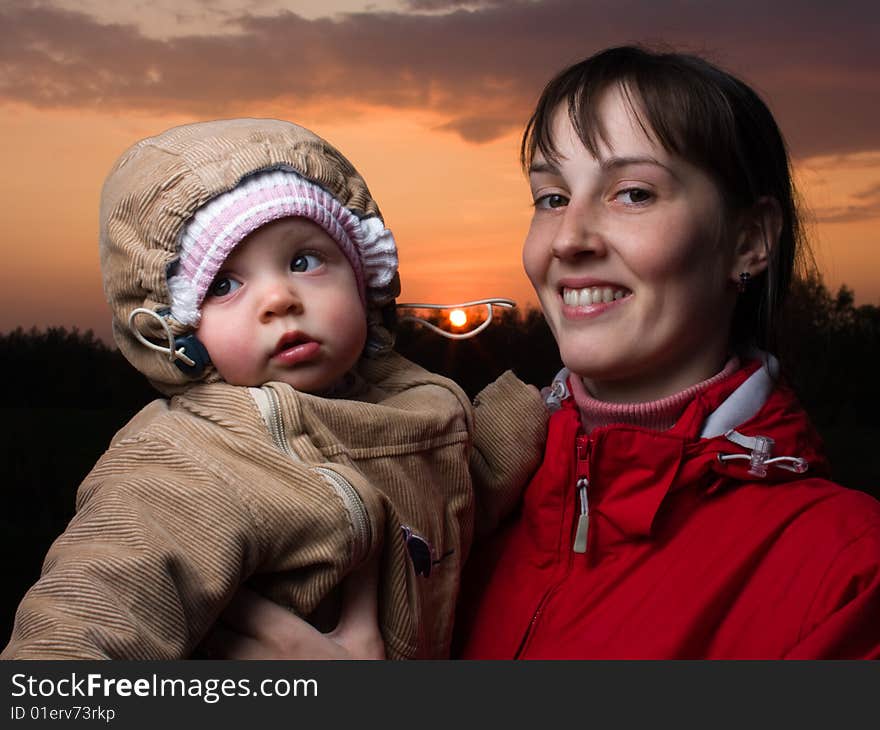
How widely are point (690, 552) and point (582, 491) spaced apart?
0.73ft

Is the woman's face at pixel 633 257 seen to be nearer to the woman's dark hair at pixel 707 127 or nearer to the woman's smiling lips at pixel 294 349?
the woman's dark hair at pixel 707 127

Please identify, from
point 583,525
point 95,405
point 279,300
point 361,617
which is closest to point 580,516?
point 583,525

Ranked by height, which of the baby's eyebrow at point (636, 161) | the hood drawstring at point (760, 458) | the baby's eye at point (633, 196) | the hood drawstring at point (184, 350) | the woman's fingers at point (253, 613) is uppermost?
the baby's eyebrow at point (636, 161)

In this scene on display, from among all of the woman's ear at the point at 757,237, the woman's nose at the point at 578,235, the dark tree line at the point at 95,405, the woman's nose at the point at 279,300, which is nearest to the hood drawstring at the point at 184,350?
the woman's nose at the point at 279,300

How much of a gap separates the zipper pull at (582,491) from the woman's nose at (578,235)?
13.7 inches

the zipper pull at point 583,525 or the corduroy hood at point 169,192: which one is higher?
the corduroy hood at point 169,192

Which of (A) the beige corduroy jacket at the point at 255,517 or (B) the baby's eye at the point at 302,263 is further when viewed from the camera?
(B) the baby's eye at the point at 302,263

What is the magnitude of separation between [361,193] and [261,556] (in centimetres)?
69

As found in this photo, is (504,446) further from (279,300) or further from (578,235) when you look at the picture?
(279,300)

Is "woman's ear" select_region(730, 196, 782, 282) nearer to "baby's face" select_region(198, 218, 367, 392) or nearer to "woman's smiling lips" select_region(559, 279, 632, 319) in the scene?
"woman's smiling lips" select_region(559, 279, 632, 319)

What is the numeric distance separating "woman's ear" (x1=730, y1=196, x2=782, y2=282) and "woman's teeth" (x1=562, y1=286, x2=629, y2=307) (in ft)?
0.80

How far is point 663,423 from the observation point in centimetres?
211

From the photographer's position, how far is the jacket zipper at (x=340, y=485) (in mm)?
1745

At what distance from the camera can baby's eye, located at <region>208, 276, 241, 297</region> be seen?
1.88m
